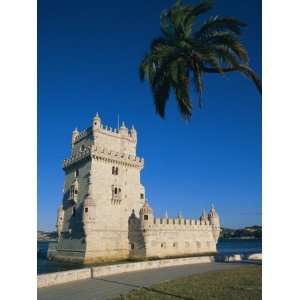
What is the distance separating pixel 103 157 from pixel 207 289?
27346 millimetres

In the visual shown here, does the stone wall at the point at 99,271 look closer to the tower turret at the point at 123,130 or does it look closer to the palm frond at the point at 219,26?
the palm frond at the point at 219,26

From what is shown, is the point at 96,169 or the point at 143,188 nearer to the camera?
the point at 96,169

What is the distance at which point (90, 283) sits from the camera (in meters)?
16.9

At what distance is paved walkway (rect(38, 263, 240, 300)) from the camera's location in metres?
14.1

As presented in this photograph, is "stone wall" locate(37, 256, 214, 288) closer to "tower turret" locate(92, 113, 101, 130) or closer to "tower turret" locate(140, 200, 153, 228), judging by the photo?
"tower turret" locate(140, 200, 153, 228)

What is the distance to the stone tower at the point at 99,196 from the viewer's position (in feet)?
124

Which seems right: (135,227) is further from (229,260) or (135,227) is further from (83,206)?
(229,260)

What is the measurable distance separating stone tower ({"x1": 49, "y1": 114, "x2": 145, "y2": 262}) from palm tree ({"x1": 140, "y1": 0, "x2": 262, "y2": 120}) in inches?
1044

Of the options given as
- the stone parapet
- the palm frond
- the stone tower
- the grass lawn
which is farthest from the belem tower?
the palm frond

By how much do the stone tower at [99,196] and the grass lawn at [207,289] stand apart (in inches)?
827
